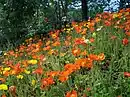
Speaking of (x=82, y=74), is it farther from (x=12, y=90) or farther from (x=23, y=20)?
(x=23, y=20)

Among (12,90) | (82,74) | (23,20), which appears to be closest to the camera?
(12,90)

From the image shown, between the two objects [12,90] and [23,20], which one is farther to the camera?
[23,20]

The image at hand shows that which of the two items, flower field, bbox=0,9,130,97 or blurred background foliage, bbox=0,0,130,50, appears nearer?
flower field, bbox=0,9,130,97

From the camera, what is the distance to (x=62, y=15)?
500 inches

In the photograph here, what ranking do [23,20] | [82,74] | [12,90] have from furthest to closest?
Answer: 1. [23,20]
2. [82,74]
3. [12,90]

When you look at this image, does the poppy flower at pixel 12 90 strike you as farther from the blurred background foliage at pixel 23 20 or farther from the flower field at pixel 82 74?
the blurred background foliage at pixel 23 20

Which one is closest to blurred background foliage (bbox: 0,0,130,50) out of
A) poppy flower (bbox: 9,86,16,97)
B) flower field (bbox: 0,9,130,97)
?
flower field (bbox: 0,9,130,97)

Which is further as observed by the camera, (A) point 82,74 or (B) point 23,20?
(B) point 23,20

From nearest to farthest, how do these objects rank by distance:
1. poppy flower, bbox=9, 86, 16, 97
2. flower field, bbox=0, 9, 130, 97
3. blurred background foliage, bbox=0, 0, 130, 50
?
flower field, bbox=0, 9, 130, 97 < poppy flower, bbox=9, 86, 16, 97 < blurred background foliage, bbox=0, 0, 130, 50

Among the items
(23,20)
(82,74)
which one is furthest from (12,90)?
(23,20)

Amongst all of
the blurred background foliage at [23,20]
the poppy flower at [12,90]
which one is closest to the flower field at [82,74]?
the poppy flower at [12,90]

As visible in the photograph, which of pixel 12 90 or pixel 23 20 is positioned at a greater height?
pixel 12 90

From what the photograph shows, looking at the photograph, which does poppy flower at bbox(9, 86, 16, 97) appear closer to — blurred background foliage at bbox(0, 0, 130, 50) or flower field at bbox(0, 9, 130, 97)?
flower field at bbox(0, 9, 130, 97)

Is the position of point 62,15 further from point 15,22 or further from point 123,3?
point 15,22
